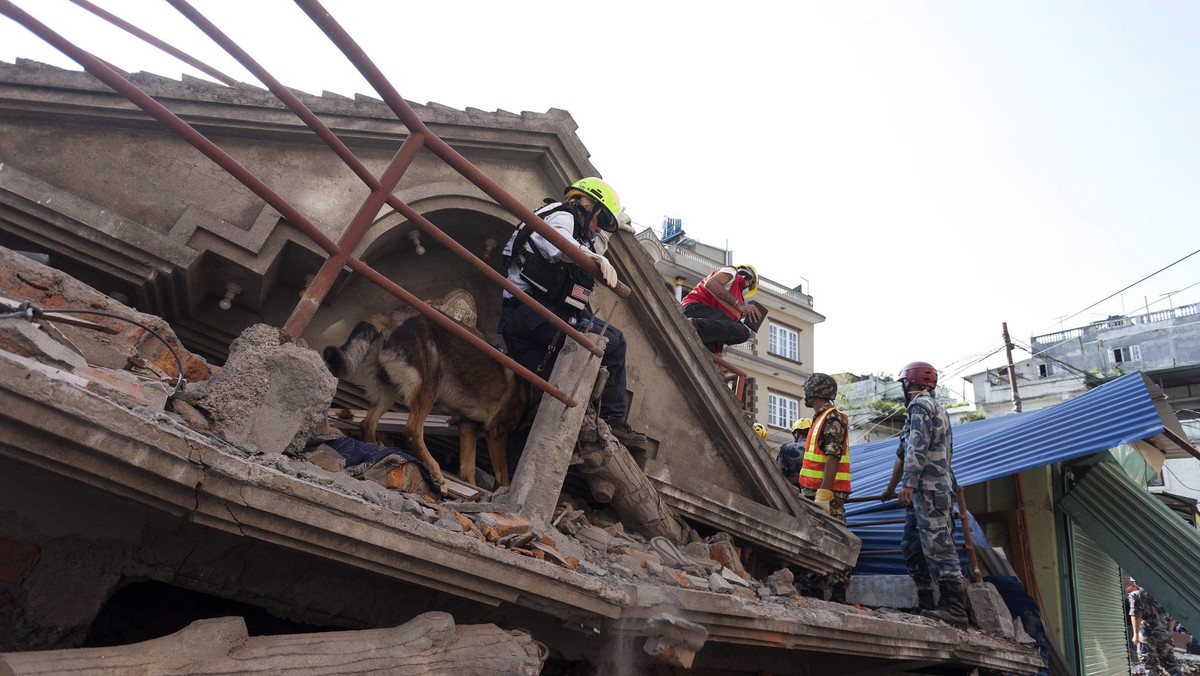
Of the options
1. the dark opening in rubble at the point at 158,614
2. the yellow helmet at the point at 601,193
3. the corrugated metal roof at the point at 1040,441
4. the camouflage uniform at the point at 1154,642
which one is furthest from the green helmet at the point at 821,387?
the camouflage uniform at the point at 1154,642

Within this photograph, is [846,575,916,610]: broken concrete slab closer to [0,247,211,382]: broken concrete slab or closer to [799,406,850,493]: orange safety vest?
[799,406,850,493]: orange safety vest

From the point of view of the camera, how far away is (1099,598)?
33.7ft

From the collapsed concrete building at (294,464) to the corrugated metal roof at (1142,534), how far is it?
10.5 feet

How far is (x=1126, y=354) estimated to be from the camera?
130ft

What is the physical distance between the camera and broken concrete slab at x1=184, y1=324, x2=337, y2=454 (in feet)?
10.9

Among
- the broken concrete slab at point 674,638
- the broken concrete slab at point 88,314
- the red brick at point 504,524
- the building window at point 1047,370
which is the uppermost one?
the building window at point 1047,370

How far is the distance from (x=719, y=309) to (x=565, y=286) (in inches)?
128

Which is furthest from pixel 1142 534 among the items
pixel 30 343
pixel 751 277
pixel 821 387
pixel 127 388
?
pixel 30 343

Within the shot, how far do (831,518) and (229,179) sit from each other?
5.64 m

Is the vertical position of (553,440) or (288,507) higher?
(553,440)

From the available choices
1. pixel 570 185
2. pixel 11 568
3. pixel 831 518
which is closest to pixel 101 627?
pixel 11 568

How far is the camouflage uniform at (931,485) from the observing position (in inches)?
273

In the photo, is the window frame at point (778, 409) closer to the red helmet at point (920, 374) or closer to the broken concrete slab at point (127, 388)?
the red helmet at point (920, 374)

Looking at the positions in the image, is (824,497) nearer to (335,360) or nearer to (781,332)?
(335,360)
